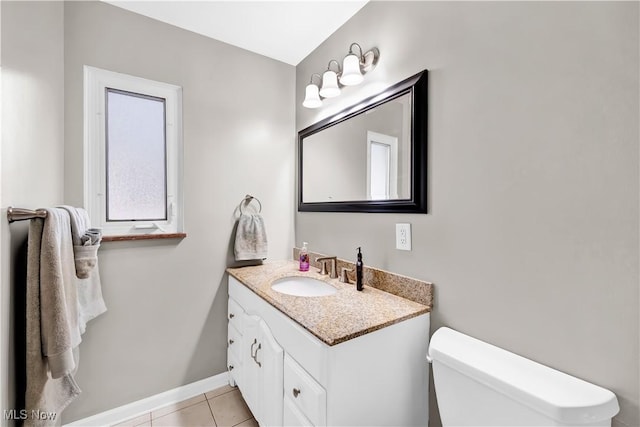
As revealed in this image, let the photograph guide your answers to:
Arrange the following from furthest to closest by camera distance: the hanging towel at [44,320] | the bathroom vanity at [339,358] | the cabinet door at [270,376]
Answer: the cabinet door at [270,376]
the bathroom vanity at [339,358]
the hanging towel at [44,320]

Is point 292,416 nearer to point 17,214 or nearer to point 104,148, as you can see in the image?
point 17,214

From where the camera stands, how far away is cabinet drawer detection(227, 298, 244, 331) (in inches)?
65.8

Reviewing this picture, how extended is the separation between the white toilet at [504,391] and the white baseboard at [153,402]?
5.04 ft

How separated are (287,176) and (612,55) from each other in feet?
5.74

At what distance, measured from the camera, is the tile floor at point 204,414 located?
5.24 ft

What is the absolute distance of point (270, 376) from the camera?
4.14 feet

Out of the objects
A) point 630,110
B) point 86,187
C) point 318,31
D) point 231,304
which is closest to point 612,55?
point 630,110

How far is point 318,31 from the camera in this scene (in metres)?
1.76

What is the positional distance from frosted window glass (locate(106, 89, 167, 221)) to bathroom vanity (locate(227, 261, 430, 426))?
89 cm

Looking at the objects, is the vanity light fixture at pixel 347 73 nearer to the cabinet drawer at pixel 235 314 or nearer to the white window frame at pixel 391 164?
the white window frame at pixel 391 164

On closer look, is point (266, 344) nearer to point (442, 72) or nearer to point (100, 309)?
point (100, 309)

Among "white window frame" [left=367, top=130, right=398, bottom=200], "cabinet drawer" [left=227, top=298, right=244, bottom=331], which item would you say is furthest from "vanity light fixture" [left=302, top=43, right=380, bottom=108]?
"cabinet drawer" [left=227, top=298, right=244, bottom=331]

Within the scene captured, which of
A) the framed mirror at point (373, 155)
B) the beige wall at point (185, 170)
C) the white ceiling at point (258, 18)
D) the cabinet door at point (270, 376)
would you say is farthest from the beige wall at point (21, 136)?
the framed mirror at point (373, 155)

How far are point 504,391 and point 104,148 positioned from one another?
2.08 meters
